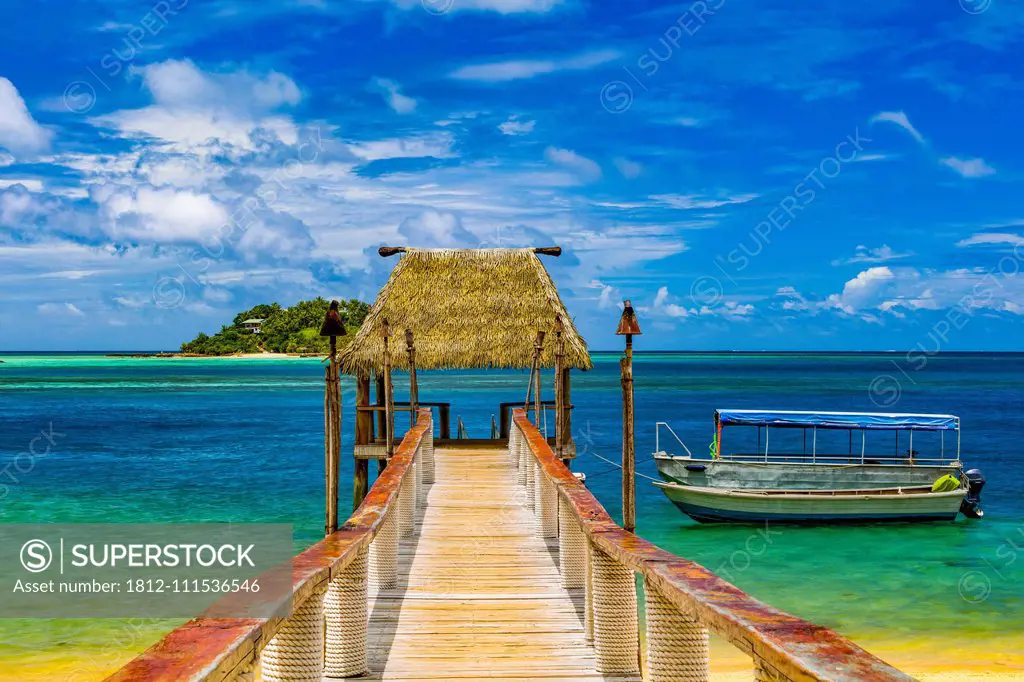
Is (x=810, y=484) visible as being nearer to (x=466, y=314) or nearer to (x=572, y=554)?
(x=466, y=314)

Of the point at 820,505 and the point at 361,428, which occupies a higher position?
the point at 361,428

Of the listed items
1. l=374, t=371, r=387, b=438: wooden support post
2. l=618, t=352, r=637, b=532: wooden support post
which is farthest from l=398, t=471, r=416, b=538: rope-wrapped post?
l=374, t=371, r=387, b=438: wooden support post

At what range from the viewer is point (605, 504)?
24.5m

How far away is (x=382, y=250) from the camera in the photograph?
19875 mm

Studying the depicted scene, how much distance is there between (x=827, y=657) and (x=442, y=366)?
50.9 ft

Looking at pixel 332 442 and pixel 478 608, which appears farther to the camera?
pixel 332 442

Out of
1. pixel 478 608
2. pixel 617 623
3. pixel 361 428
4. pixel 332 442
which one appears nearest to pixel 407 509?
pixel 332 442

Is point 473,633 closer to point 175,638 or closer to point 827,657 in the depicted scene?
point 175,638

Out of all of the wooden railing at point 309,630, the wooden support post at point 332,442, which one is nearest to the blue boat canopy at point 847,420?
the wooden support post at point 332,442

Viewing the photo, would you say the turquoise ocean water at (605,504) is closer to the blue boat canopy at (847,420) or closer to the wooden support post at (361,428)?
the wooden support post at (361,428)

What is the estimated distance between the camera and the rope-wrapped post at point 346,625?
17.2 feet

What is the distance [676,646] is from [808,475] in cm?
1796

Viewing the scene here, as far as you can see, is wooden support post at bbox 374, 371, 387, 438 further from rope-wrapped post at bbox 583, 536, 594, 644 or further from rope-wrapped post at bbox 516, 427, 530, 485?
rope-wrapped post at bbox 583, 536, 594, 644

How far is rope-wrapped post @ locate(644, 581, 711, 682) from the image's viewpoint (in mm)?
3996
